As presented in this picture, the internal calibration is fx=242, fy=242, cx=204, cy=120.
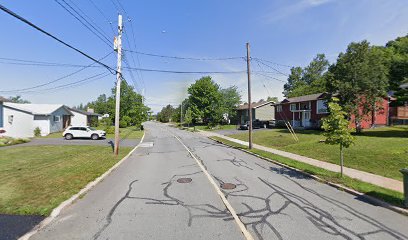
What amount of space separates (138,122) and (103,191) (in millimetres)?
46344

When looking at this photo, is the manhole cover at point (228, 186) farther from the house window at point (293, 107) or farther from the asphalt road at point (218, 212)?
the house window at point (293, 107)

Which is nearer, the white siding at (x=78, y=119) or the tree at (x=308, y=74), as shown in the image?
the white siding at (x=78, y=119)

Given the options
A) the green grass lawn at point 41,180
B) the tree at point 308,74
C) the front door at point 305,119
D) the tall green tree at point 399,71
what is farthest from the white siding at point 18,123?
the tree at point 308,74

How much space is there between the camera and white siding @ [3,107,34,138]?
102 ft

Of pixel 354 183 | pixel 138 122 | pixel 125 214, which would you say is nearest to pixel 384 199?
pixel 354 183

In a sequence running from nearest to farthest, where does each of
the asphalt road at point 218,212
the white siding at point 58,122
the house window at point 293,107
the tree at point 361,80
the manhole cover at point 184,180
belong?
1. the asphalt road at point 218,212
2. the manhole cover at point 184,180
3. the tree at point 361,80
4. the white siding at point 58,122
5. the house window at point 293,107

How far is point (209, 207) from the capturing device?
6.65 meters

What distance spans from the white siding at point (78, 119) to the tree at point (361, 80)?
44790 mm

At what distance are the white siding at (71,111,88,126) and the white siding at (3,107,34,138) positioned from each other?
15.6 meters

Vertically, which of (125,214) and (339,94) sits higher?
(339,94)

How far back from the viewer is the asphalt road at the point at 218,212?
5.14 meters

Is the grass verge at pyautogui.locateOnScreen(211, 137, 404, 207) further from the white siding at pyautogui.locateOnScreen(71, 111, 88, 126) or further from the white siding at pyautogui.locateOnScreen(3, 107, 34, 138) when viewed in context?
the white siding at pyautogui.locateOnScreen(71, 111, 88, 126)

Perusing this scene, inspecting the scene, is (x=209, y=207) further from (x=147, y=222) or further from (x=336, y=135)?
(x=336, y=135)

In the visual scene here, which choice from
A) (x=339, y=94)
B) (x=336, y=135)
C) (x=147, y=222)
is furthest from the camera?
(x=339, y=94)
